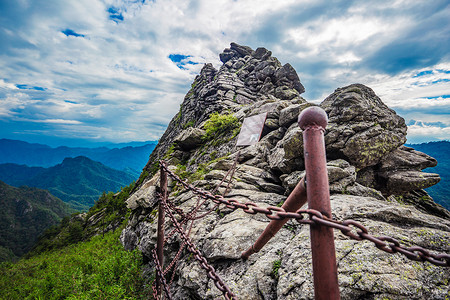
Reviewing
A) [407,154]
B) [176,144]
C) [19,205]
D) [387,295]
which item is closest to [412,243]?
[387,295]

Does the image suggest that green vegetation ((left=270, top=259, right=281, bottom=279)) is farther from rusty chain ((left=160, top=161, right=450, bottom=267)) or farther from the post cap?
the post cap

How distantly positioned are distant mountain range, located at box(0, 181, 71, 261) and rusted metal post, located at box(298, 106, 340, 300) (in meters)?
138

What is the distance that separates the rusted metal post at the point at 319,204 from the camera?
1.53 m

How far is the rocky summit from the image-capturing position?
2.98 meters

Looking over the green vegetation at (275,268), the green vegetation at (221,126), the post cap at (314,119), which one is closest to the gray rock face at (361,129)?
the green vegetation at (275,268)

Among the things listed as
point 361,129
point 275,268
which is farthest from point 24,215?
point 361,129

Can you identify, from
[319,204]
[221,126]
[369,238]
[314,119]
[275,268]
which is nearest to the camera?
[369,238]

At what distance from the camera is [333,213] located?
176 inches

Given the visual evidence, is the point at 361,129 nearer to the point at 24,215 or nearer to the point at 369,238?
the point at 369,238

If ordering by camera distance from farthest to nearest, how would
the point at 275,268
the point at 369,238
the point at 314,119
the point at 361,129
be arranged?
1. the point at 361,129
2. the point at 275,268
3. the point at 314,119
4. the point at 369,238

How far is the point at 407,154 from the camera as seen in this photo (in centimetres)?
838

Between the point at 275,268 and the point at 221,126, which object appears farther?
the point at 221,126

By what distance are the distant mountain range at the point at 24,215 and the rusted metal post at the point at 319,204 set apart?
137506 millimetres

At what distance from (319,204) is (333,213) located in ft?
11.5
